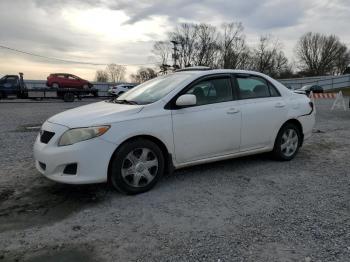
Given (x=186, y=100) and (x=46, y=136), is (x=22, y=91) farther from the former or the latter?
(x=186, y=100)

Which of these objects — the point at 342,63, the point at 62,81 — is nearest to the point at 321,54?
the point at 342,63

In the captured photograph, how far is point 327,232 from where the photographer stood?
3.37m

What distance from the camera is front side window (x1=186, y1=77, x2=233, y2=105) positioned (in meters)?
4.96

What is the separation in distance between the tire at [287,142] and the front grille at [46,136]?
11.7 feet

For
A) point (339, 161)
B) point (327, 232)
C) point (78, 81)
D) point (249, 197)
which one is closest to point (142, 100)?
point (249, 197)

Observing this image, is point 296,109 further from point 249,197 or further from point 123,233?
point 123,233

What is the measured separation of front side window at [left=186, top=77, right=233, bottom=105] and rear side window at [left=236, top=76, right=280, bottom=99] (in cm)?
25

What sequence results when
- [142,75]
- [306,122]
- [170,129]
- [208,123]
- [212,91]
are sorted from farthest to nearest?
[142,75] → [306,122] → [212,91] → [208,123] → [170,129]

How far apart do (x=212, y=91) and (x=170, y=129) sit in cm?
101

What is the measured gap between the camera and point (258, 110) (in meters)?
5.47

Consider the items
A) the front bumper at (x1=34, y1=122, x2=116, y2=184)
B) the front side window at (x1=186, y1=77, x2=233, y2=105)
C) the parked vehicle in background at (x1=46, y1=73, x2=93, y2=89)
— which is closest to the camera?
the front bumper at (x1=34, y1=122, x2=116, y2=184)

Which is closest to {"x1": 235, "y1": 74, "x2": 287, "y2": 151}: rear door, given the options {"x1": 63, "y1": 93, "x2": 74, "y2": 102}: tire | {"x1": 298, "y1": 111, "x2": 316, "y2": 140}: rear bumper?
{"x1": 298, "y1": 111, "x2": 316, "y2": 140}: rear bumper

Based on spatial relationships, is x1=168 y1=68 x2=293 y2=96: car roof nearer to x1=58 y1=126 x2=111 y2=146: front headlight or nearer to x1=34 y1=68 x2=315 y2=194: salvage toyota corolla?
x1=34 y1=68 x2=315 y2=194: salvage toyota corolla

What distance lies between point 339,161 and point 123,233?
4.35 m
